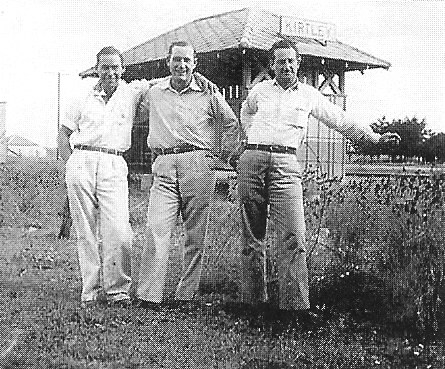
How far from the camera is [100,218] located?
3.36 meters

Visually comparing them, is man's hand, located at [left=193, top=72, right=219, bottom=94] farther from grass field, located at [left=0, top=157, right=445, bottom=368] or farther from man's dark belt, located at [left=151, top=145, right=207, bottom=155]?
grass field, located at [left=0, top=157, right=445, bottom=368]

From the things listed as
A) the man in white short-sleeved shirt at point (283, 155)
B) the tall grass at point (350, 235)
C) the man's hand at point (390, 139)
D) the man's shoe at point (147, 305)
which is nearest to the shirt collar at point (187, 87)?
the man in white short-sleeved shirt at point (283, 155)

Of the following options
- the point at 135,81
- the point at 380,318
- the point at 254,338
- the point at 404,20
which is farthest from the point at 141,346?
the point at 404,20

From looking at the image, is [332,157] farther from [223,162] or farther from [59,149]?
[59,149]

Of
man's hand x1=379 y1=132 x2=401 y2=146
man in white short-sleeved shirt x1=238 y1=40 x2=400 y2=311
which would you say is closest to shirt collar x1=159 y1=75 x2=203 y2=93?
man in white short-sleeved shirt x1=238 y1=40 x2=400 y2=311

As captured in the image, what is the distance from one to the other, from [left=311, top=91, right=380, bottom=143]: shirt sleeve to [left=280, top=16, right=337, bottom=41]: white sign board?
25cm

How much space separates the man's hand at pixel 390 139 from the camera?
3.05 meters

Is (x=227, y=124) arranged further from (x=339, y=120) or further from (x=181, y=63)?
(x=339, y=120)

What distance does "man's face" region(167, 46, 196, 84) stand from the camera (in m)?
3.16

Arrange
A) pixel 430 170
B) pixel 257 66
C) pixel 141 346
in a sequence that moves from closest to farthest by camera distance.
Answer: pixel 141 346
pixel 430 170
pixel 257 66

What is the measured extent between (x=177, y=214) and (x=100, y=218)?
0.35 m

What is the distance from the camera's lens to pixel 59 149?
133 inches

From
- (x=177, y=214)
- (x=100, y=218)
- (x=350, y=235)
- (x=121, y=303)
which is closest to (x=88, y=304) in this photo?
(x=121, y=303)

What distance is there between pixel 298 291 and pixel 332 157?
608mm
